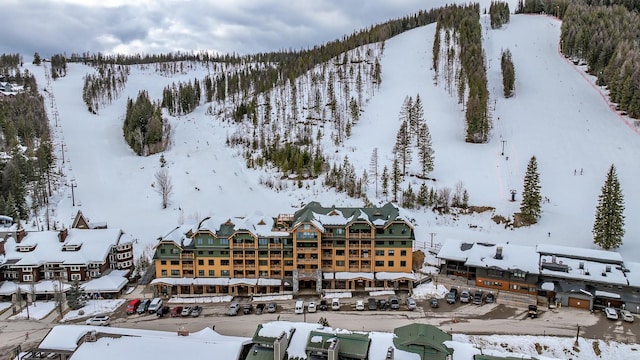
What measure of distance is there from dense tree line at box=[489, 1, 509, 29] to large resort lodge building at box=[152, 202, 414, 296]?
110870 mm

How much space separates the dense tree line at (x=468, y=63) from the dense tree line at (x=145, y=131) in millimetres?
64493

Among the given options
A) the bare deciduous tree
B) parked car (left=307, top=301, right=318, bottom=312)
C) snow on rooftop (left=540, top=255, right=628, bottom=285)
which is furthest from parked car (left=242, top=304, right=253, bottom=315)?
the bare deciduous tree

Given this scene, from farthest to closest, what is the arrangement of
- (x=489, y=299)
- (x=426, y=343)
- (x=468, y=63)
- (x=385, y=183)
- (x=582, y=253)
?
(x=468, y=63) → (x=385, y=183) → (x=582, y=253) → (x=489, y=299) → (x=426, y=343)

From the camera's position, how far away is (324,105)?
103 m

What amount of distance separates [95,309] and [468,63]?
93.2 m

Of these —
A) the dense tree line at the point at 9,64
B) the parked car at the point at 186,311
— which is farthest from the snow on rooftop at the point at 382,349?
the dense tree line at the point at 9,64

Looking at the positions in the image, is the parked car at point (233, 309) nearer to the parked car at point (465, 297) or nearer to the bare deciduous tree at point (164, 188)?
the parked car at point (465, 297)

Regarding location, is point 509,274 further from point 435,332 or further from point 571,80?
point 571,80

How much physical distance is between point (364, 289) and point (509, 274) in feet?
49.4

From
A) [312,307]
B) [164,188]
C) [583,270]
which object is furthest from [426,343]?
[164,188]

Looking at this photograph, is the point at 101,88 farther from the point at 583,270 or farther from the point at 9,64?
the point at 583,270

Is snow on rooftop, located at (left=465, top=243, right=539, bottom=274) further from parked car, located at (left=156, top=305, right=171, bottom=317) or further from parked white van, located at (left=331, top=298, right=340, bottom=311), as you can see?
parked car, located at (left=156, top=305, right=171, bottom=317)

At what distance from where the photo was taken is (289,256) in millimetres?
44625

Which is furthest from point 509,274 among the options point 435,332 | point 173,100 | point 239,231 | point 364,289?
point 173,100
